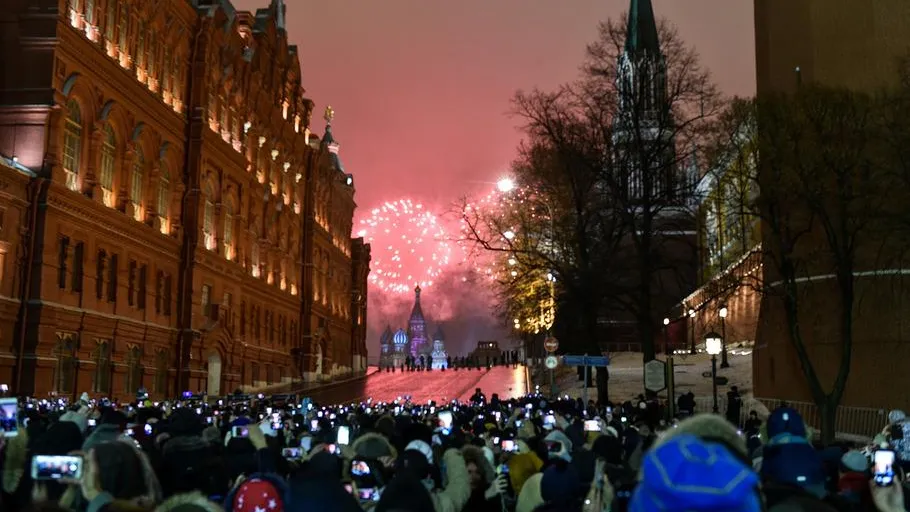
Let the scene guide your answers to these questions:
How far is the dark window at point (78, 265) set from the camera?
39681 millimetres

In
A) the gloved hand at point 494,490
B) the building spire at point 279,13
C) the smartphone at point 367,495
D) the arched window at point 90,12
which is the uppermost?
the building spire at point 279,13

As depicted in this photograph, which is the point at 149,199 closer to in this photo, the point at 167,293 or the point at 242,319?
the point at 167,293

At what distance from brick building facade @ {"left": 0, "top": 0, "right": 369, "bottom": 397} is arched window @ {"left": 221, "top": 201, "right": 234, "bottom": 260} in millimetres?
219

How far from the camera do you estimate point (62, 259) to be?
38531 millimetres

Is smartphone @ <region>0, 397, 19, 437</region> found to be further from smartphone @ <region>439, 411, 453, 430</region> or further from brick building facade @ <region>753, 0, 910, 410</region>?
brick building facade @ <region>753, 0, 910, 410</region>

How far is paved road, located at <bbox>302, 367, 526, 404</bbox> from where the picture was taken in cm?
5897

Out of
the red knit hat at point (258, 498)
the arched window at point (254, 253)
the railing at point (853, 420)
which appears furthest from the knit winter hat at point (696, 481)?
the arched window at point (254, 253)

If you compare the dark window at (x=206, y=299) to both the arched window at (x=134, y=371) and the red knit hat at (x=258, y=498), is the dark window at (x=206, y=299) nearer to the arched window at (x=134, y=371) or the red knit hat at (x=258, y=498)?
the arched window at (x=134, y=371)

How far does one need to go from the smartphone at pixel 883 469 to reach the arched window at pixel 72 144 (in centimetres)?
3608

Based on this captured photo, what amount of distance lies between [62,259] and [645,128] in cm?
2352

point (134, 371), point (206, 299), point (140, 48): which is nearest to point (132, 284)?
point (134, 371)

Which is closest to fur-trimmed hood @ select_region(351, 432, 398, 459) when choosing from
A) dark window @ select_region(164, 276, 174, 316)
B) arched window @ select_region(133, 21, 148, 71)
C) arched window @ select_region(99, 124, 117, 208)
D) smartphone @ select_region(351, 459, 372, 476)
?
smartphone @ select_region(351, 459, 372, 476)

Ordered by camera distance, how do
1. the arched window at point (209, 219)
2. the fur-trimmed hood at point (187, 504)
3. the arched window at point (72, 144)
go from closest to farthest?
the fur-trimmed hood at point (187, 504) < the arched window at point (72, 144) < the arched window at point (209, 219)

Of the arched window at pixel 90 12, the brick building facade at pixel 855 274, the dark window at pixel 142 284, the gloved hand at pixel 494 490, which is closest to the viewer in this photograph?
the gloved hand at pixel 494 490
